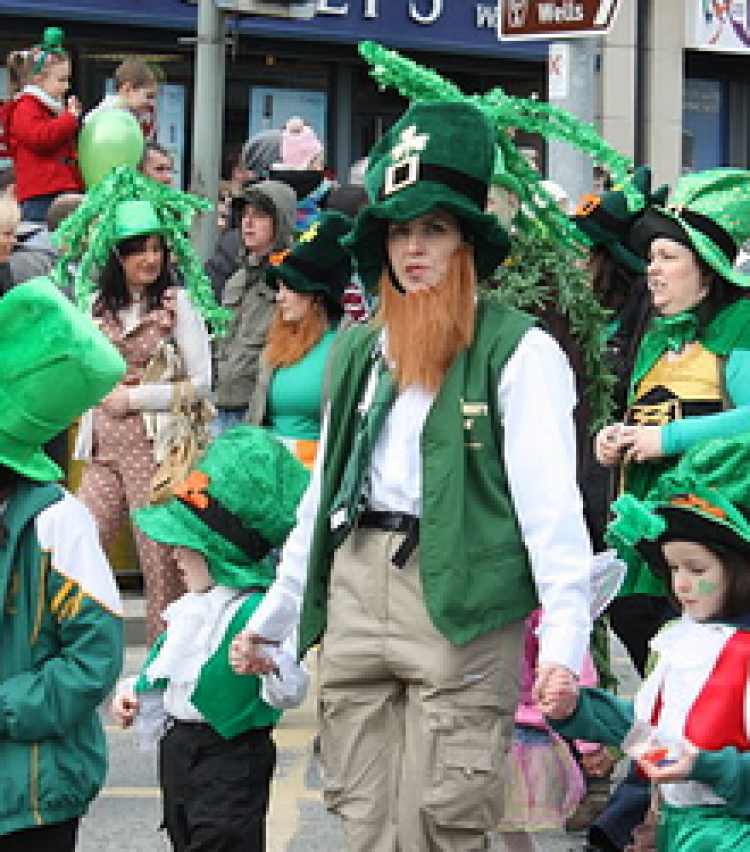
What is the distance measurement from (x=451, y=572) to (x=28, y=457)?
3.18 feet

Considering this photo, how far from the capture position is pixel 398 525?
14.3 feet

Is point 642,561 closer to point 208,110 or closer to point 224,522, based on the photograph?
point 224,522

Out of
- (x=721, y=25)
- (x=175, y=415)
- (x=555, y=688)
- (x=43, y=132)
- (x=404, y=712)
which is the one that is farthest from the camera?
(x=721, y=25)

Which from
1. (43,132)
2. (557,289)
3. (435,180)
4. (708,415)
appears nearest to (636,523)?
(435,180)

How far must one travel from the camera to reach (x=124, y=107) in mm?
11609

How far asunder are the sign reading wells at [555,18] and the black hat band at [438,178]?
6.45 m

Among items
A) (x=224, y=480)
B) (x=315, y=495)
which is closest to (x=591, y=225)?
(x=224, y=480)

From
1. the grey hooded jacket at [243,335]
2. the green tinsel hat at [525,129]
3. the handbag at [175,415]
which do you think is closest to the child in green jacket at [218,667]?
the green tinsel hat at [525,129]

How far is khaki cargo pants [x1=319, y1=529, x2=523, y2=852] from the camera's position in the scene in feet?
14.1

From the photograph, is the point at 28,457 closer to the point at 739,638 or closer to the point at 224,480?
the point at 224,480

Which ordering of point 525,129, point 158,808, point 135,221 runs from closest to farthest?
point 525,129
point 158,808
point 135,221

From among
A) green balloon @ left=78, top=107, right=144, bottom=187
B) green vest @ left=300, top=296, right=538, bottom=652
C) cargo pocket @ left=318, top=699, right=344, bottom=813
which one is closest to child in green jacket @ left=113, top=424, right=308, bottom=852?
cargo pocket @ left=318, top=699, right=344, bottom=813

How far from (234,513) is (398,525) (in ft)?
3.12

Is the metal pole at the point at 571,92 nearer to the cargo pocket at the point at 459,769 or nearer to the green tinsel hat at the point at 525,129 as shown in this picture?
the green tinsel hat at the point at 525,129
